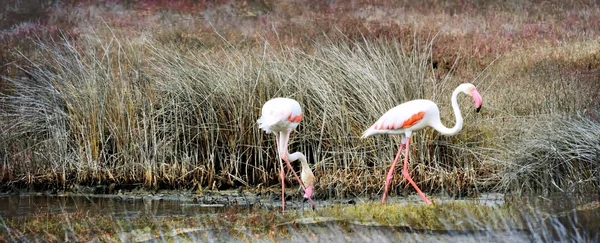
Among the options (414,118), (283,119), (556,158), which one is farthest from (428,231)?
(556,158)

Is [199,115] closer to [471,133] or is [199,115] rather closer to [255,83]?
[255,83]

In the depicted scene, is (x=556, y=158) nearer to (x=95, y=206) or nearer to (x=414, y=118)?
(x=414, y=118)

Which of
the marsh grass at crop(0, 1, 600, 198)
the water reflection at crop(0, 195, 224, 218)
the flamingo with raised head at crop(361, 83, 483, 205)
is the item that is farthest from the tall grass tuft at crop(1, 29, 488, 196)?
the flamingo with raised head at crop(361, 83, 483, 205)

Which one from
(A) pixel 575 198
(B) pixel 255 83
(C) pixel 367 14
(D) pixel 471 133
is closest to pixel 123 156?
(B) pixel 255 83

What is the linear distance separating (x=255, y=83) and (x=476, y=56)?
25.2 feet

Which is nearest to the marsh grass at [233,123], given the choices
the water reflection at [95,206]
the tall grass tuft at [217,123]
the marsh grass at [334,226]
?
the tall grass tuft at [217,123]

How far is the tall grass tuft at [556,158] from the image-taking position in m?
9.58

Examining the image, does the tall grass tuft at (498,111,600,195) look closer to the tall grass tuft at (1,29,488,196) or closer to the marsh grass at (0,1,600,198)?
the marsh grass at (0,1,600,198)

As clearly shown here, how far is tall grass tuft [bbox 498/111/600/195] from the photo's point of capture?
958 centimetres

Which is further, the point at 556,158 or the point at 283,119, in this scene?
the point at 556,158

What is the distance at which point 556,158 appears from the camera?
32.3 feet

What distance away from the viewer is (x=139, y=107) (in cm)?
1118

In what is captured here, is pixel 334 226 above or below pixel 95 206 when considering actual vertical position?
above

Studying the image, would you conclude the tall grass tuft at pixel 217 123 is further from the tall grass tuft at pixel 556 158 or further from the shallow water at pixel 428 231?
the shallow water at pixel 428 231
